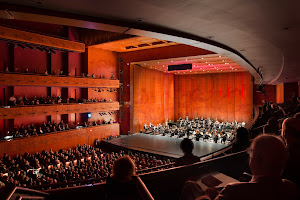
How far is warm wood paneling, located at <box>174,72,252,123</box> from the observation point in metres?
20.5

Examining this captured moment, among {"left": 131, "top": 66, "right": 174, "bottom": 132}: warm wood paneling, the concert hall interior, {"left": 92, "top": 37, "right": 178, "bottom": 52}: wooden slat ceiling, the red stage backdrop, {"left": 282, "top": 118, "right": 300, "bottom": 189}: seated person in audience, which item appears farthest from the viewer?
the red stage backdrop

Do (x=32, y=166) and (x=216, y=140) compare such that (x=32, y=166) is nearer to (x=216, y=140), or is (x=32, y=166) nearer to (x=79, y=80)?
(x=79, y=80)

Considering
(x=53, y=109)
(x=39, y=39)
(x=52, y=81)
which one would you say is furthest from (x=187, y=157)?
(x=39, y=39)

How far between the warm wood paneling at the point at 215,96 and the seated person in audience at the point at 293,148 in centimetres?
1978

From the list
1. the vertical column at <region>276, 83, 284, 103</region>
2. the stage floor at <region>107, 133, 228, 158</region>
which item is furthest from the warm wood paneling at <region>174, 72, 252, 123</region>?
the stage floor at <region>107, 133, 228, 158</region>

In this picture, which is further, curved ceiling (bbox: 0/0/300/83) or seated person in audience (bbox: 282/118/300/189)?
curved ceiling (bbox: 0/0/300/83)

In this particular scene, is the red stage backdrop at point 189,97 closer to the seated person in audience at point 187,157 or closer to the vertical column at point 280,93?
the vertical column at point 280,93

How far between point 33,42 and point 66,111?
4598mm

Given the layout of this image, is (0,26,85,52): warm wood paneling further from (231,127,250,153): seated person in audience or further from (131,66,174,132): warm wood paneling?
(231,127,250,153): seated person in audience

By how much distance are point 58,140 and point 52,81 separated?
3.75 meters

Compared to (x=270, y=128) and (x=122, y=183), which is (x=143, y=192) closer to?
(x=122, y=183)

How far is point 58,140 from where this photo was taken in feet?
44.9

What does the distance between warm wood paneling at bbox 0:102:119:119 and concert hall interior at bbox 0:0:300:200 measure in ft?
0.23

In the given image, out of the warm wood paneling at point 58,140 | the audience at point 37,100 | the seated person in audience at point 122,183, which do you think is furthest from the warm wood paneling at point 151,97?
the seated person in audience at point 122,183
